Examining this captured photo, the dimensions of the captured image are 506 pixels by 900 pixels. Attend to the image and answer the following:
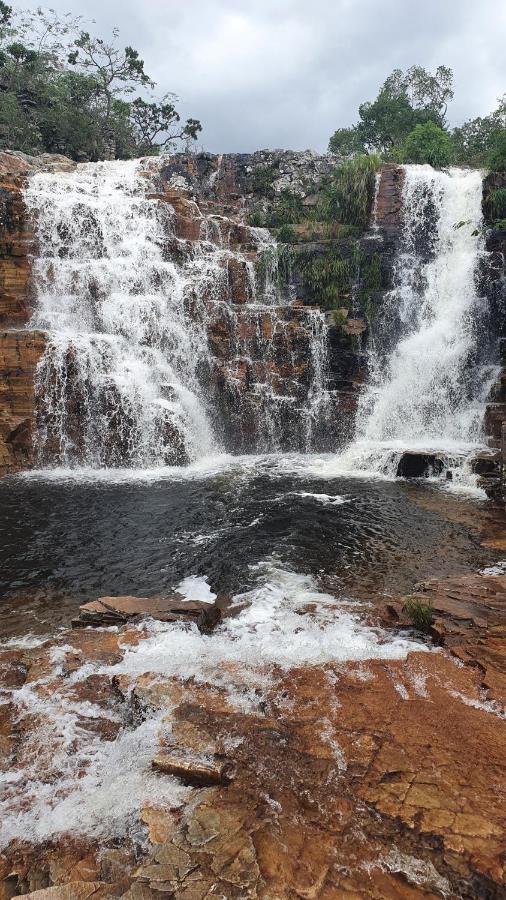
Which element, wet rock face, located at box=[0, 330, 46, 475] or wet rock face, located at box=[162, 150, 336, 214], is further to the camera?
wet rock face, located at box=[162, 150, 336, 214]

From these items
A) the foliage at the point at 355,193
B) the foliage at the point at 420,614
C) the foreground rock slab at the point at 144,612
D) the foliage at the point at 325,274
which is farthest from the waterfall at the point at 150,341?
the foliage at the point at 420,614

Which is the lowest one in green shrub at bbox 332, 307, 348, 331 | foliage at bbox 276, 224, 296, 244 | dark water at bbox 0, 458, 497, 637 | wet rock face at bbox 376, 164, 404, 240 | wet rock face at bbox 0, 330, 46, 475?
dark water at bbox 0, 458, 497, 637

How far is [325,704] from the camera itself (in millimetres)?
4488

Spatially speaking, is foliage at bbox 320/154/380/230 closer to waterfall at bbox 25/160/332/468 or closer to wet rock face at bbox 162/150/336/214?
waterfall at bbox 25/160/332/468

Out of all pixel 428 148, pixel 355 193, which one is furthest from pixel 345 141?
pixel 355 193

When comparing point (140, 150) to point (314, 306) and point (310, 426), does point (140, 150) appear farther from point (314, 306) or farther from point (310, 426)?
point (310, 426)

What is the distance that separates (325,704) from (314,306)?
1548 cm

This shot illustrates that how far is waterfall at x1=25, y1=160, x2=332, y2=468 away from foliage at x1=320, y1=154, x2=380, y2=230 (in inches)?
164

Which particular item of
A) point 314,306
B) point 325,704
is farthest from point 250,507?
point 314,306

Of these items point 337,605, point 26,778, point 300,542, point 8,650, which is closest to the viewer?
point 26,778

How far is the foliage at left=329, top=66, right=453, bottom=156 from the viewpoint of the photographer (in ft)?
112

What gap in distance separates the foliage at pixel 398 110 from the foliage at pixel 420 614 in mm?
33752

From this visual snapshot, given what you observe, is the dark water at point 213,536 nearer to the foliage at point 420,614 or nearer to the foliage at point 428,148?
the foliage at point 420,614

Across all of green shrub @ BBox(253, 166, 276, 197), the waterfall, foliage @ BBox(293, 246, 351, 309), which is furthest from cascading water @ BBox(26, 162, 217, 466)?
green shrub @ BBox(253, 166, 276, 197)
